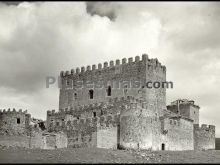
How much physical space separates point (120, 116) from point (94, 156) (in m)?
9.28

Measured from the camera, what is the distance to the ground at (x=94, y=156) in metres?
36.3

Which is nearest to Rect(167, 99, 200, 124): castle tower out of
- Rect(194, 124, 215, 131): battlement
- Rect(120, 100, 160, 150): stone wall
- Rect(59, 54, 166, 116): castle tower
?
Rect(194, 124, 215, 131): battlement

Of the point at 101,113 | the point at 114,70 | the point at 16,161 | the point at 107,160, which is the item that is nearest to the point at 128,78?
the point at 114,70

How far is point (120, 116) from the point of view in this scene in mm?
47688

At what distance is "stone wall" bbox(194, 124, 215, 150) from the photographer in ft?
201

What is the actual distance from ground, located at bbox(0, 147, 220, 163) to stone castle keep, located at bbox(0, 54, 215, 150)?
3.54 metres

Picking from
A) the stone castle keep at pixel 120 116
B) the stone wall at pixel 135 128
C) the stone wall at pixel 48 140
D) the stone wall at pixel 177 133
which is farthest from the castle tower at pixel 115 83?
the stone wall at pixel 48 140

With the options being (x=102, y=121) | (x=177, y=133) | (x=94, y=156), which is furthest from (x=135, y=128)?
(x=177, y=133)

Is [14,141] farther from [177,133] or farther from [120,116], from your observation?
[177,133]

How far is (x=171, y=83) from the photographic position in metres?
58.3

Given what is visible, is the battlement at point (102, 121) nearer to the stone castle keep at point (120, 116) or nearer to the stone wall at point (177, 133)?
the stone castle keep at point (120, 116)

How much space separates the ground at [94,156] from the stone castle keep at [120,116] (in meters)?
3.54

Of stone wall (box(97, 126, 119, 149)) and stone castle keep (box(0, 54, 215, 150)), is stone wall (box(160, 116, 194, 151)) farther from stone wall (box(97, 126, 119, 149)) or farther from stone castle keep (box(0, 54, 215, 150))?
stone wall (box(97, 126, 119, 149))

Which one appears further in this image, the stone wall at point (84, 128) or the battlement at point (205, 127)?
the battlement at point (205, 127)
